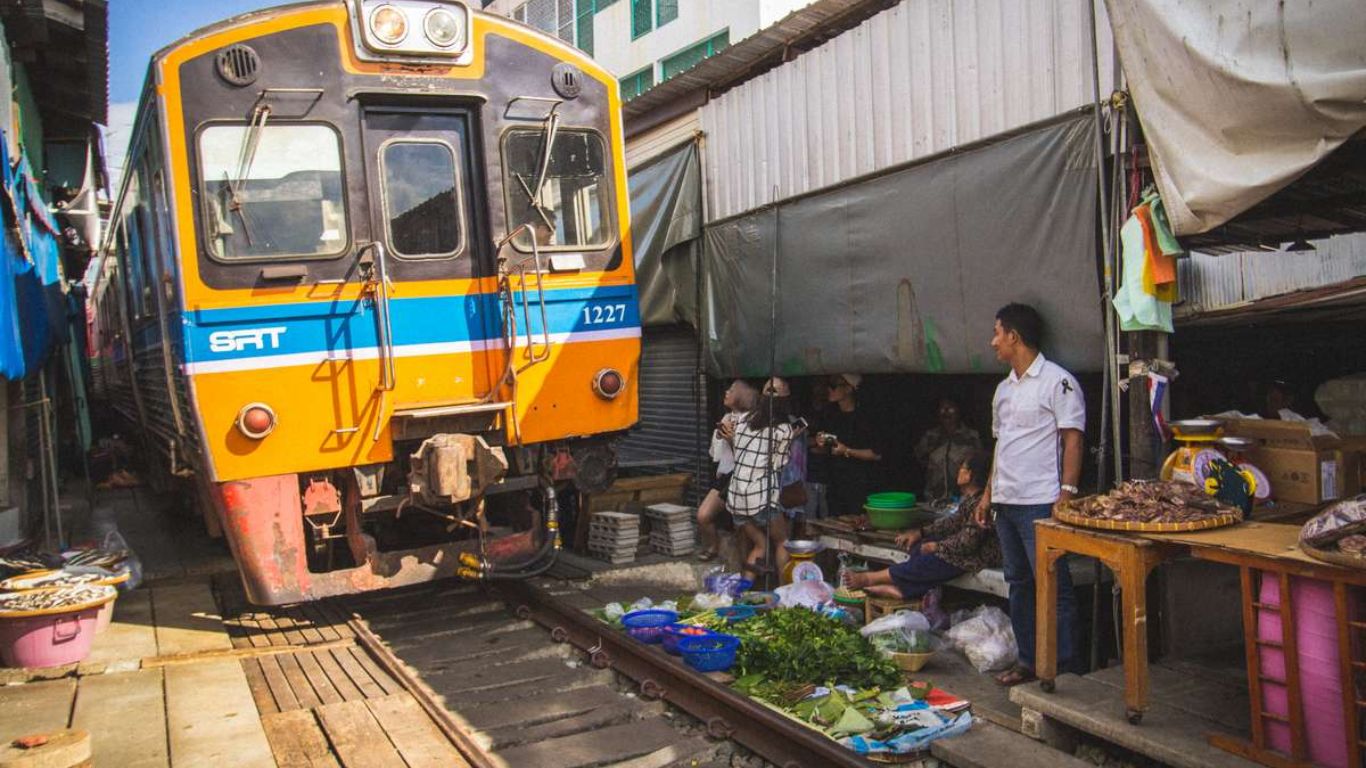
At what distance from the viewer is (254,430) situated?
5621mm

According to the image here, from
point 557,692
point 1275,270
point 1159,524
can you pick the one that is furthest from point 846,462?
point 1159,524

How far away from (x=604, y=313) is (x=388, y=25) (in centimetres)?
221

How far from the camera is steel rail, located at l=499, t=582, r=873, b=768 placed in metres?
3.93

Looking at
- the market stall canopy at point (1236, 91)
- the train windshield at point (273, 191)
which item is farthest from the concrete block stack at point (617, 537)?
the market stall canopy at point (1236, 91)

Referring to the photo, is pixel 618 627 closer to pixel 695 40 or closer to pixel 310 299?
pixel 310 299

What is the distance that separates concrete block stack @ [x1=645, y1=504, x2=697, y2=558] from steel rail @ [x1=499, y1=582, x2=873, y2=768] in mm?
1939

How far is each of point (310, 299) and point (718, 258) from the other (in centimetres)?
356

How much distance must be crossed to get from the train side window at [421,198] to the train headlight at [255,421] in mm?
1243

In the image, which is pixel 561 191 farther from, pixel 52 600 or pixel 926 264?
pixel 52 600

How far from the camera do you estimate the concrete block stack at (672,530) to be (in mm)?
8289

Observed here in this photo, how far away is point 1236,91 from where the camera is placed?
3811 mm

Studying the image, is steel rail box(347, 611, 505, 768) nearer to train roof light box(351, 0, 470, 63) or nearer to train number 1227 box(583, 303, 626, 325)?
train number 1227 box(583, 303, 626, 325)

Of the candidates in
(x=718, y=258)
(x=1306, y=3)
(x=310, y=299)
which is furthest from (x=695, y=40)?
(x=1306, y=3)

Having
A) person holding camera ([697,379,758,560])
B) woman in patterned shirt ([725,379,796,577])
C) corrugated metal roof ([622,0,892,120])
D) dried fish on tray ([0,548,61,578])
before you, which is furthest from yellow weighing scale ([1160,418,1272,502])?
dried fish on tray ([0,548,61,578])
